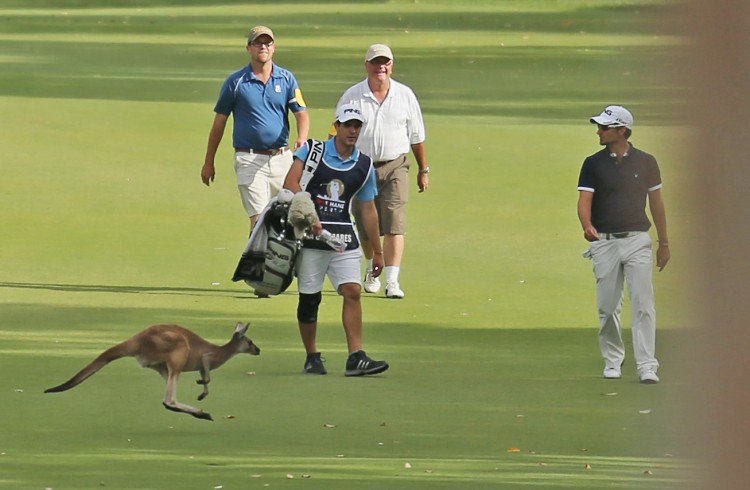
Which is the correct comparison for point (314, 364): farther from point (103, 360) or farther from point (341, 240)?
point (103, 360)

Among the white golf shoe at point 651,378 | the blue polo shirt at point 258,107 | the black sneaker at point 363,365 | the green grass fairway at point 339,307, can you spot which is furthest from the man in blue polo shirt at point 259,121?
the white golf shoe at point 651,378

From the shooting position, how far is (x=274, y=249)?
10.0 metres

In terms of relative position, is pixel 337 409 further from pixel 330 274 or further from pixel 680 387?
pixel 680 387

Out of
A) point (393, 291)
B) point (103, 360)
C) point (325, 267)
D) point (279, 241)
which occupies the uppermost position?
point (279, 241)

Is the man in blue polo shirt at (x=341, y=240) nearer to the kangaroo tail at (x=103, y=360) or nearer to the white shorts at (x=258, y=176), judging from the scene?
the kangaroo tail at (x=103, y=360)

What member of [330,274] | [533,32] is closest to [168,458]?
[330,274]

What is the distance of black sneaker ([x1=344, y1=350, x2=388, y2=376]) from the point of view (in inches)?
393

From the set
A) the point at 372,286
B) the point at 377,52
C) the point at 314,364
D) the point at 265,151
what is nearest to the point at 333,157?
the point at 314,364

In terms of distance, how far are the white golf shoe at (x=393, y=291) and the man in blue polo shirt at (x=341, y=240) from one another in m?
3.52

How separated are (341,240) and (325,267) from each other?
23cm

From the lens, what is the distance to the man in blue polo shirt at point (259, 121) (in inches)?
523

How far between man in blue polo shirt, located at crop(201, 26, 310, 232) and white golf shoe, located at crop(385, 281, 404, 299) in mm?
1207

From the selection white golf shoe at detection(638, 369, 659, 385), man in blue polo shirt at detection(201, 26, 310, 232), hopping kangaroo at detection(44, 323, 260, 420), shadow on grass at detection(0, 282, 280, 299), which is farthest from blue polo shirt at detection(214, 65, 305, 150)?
white golf shoe at detection(638, 369, 659, 385)

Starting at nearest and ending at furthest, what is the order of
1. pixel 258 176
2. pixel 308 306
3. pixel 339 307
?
pixel 308 306, pixel 339 307, pixel 258 176
